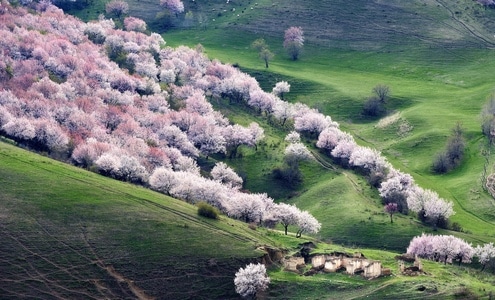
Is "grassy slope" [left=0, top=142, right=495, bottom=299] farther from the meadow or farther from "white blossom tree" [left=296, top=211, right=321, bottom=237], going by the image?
"white blossom tree" [left=296, top=211, right=321, bottom=237]

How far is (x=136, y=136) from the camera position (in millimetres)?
156250

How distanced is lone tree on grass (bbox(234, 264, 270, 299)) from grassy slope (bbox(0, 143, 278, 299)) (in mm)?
1735

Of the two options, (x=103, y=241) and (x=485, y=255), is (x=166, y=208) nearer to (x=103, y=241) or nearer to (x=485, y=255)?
(x=103, y=241)

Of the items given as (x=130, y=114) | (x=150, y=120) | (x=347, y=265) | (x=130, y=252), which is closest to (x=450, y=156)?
(x=347, y=265)

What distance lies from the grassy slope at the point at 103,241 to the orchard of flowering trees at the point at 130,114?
12214mm

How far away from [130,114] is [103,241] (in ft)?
206

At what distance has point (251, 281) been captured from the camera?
10094cm

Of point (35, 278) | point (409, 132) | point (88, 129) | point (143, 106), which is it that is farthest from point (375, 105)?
point (35, 278)

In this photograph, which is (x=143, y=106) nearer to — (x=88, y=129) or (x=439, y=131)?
(x=88, y=129)

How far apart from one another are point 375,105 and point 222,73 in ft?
123

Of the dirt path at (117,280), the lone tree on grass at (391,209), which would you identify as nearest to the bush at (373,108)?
the lone tree on grass at (391,209)

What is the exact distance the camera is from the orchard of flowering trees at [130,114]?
432ft

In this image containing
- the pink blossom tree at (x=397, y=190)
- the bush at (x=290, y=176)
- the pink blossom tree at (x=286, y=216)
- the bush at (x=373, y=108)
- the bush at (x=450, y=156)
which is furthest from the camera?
the bush at (x=373, y=108)

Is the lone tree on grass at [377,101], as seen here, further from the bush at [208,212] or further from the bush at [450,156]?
the bush at [208,212]
